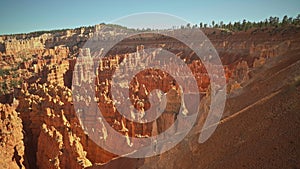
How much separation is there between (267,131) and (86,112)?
45.3 ft

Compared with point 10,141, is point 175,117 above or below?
above

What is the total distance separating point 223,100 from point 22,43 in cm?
9421

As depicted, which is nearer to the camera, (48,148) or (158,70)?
(48,148)

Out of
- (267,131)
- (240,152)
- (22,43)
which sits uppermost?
(22,43)

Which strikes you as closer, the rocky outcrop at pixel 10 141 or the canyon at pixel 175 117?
the canyon at pixel 175 117

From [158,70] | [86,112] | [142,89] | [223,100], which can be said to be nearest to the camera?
[223,100]

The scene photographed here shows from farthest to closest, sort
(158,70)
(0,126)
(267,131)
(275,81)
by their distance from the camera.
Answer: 1. (158,70)
2. (0,126)
3. (275,81)
4. (267,131)

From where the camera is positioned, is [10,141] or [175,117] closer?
[175,117]

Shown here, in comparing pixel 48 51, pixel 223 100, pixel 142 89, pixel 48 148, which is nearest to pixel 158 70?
pixel 142 89

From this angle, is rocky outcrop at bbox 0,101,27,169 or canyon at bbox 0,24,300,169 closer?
canyon at bbox 0,24,300,169

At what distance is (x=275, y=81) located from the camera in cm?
828

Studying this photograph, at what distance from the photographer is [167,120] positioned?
1346 centimetres

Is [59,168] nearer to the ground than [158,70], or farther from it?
nearer to the ground

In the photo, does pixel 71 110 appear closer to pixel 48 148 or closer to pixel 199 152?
pixel 48 148
